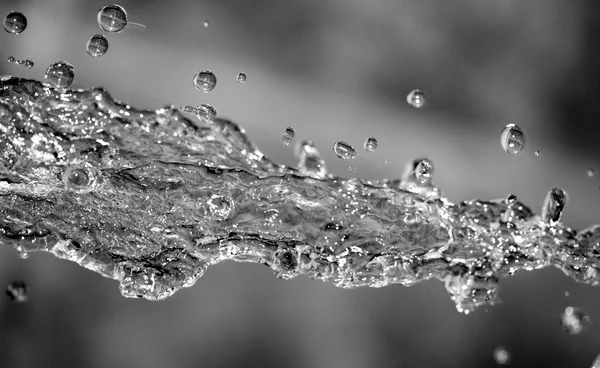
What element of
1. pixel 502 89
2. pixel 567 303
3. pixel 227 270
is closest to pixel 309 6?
pixel 502 89

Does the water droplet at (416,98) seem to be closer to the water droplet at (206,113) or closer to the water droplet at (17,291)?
the water droplet at (206,113)

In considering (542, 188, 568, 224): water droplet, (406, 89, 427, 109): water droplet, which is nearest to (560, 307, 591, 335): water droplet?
(406, 89, 427, 109): water droplet

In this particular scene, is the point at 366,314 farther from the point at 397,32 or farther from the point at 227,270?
the point at 397,32

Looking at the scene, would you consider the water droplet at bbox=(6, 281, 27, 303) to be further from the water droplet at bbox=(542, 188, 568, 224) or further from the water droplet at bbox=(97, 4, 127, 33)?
the water droplet at bbox=(542, 188, 568, 224)

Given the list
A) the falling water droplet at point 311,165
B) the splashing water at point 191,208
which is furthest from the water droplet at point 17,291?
the falling water droplet at point 311,165

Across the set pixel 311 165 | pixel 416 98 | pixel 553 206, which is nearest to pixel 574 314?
pixel 416 98

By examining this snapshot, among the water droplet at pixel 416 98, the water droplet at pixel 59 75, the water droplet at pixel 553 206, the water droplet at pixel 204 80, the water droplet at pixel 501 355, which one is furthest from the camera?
the water droplet at pixel 501 355
